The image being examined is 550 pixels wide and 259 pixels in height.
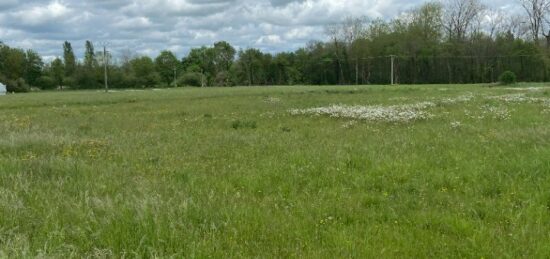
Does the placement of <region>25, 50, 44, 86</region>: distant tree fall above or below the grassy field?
above

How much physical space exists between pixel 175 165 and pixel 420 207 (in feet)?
17.7

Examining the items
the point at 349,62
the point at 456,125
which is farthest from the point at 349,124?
the point at 349,62

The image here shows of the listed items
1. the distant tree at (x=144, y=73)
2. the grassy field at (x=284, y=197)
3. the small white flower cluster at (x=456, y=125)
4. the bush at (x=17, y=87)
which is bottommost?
the grassy field at (x=284, y=197)

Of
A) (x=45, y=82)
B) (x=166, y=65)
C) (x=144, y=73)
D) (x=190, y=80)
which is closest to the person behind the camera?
(x=45, y=82)

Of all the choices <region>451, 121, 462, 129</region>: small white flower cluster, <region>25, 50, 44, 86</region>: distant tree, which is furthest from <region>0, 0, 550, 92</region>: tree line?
<region>451, 121, 462, 129</region>: small white flower cluster

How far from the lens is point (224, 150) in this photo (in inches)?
467

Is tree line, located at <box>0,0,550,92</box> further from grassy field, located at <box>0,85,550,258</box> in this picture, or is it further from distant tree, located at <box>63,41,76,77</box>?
grassy field, located at <box>0,85,550,258</box>

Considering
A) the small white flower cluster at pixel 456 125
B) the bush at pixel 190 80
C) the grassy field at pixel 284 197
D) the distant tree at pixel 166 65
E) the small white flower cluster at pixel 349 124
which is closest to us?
the grassy field at pixel 284 197

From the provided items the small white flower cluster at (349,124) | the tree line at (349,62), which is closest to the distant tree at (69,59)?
the tree line at (349,62)

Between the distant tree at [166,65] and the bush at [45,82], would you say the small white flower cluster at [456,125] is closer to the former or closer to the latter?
the bush at [45,82]

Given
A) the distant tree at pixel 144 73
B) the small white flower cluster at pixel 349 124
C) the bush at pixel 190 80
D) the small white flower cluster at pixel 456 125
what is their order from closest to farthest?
the small white flower cluster at pixel 456 125
the small white flower cluster at pixel 349 124
the distant tree at pixel 144 73
the bush at pixel 190 80

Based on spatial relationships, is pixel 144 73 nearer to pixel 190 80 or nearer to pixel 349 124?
pixel 190 80

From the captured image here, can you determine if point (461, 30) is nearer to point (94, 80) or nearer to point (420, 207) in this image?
point (94, 80)

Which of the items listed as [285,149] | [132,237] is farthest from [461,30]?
[132,237]
